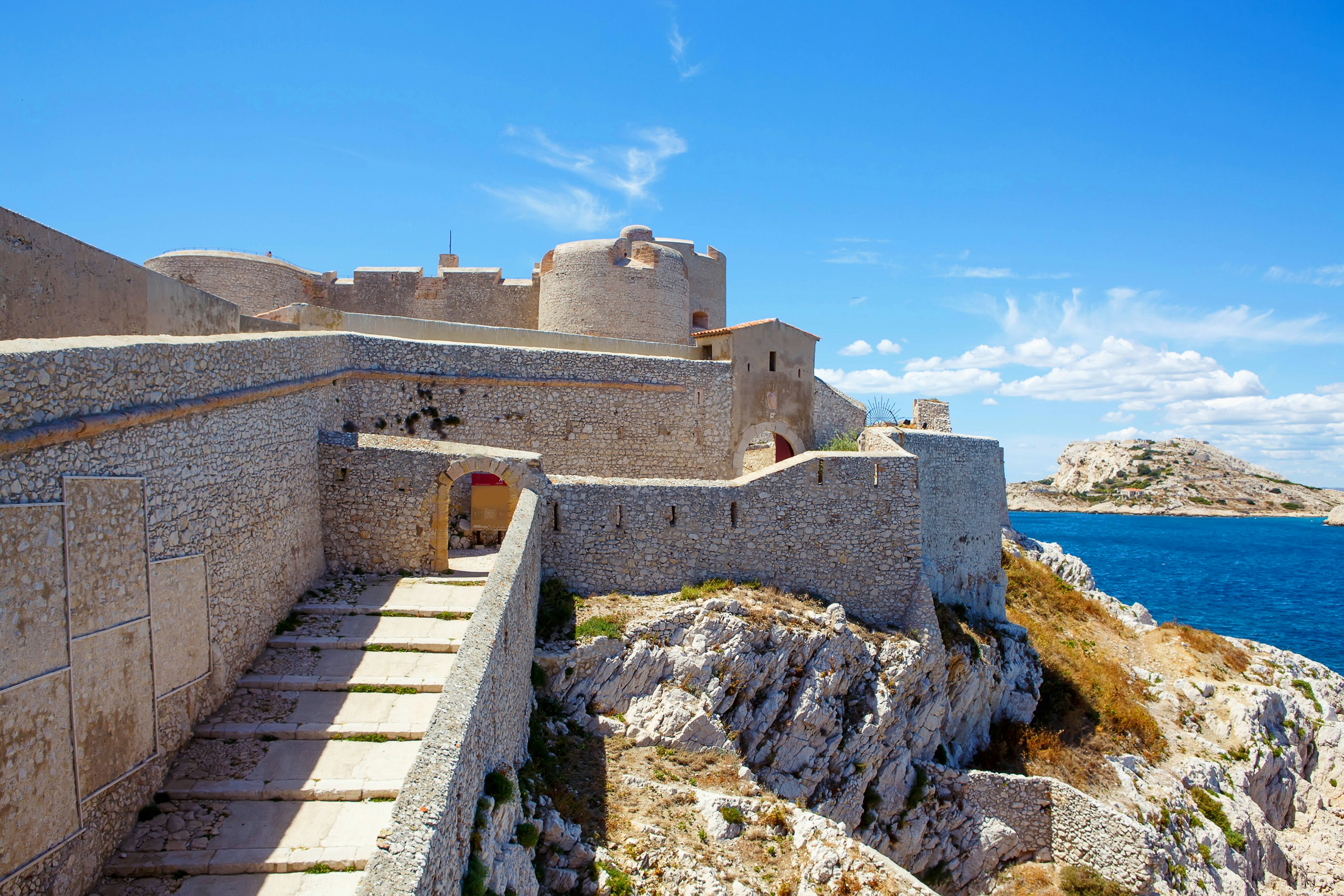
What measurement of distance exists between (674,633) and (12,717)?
906cm

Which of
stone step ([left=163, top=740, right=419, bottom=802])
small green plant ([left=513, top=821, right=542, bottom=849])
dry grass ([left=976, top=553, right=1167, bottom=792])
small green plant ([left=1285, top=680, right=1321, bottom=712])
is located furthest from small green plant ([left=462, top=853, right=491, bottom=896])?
small green plant ([left=1285, top=680, right=1321, bottom=712])

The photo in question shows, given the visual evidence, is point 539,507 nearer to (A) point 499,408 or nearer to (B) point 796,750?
(A) point 499,408

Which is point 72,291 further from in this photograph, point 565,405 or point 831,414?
point 831,414

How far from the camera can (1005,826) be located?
1570cm

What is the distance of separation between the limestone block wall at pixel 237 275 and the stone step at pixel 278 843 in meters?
18.0

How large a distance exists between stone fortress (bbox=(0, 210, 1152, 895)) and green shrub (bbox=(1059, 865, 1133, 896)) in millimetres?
314

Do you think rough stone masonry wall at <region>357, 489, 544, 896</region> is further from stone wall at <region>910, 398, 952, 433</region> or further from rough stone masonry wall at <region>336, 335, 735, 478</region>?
stone wall at <region>910, 398, 952, 433</region>

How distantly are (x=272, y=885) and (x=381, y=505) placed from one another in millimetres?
6633

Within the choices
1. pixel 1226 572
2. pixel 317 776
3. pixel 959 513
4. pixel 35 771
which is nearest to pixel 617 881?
pixel 317 776

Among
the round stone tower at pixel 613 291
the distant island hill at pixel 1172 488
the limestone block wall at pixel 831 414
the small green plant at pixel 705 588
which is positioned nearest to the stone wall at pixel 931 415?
the limestone block wall at pixel 831 414

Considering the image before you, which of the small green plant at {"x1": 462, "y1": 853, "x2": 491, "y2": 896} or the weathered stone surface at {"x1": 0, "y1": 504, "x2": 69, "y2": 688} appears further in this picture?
the small green plant at {"x1": 462, "y1": 853, "x2": 491, "y2": 896}

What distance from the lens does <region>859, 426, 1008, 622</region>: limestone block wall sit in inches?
694

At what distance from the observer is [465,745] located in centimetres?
609

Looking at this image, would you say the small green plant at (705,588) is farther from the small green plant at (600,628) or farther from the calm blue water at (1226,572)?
the calm blue water at (1226,572)
